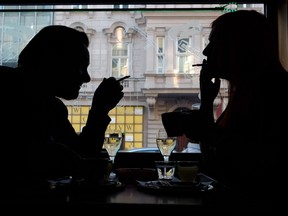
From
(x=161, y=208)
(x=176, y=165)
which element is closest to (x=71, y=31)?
(x=176, y=165)

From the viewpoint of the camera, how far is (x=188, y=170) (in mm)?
1247

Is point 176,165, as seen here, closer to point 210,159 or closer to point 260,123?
point 210,159

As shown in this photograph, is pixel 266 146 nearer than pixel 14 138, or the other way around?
pixel 266 146

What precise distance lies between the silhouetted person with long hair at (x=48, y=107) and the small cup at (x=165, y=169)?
12.2 inches

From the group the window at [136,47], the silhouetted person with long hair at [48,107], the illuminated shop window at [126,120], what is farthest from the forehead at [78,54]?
the illuminated shop window at [126,120]

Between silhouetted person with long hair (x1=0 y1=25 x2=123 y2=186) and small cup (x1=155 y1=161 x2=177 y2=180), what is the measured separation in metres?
0.31

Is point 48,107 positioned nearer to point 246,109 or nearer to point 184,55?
point 246,109

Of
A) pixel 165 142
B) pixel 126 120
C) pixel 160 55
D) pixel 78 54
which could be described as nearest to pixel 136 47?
pixel 160 55

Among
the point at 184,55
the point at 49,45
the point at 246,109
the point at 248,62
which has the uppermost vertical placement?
the point at 184,55

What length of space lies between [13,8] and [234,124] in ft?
6.58

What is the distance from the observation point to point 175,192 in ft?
3.47

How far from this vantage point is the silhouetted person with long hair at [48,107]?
46.6 inches

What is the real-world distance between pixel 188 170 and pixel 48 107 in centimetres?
77

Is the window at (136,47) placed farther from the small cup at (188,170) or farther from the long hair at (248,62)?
the small cup at (188,170)
